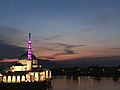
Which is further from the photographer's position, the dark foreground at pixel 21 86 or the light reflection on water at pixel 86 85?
the light reflection on water at pixel 86 85

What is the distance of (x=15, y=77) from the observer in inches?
1866

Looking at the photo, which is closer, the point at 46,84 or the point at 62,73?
the point at 46,84

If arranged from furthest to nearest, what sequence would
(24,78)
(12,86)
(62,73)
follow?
(62,73)
(24,78)
(12,86)

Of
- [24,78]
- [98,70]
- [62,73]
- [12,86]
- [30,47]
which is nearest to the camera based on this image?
[12,86]

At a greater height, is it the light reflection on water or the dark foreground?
the dark foreground

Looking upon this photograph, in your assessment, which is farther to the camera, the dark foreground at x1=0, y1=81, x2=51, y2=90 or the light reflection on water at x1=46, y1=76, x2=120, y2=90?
the light reflection on water at x1=46, y1=76, x2=120, y2=90

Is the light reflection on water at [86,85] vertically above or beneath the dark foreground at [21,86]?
beneath

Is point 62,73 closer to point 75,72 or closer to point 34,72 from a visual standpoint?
point 75,72

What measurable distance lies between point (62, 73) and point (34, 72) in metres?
93.4

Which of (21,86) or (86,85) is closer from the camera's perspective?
(21,86)

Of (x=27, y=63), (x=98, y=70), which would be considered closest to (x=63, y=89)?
(x=27, y=63)

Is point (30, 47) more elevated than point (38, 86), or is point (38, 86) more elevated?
point (30, 47)

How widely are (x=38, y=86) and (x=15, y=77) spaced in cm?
416

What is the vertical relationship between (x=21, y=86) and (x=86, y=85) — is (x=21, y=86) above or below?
above
